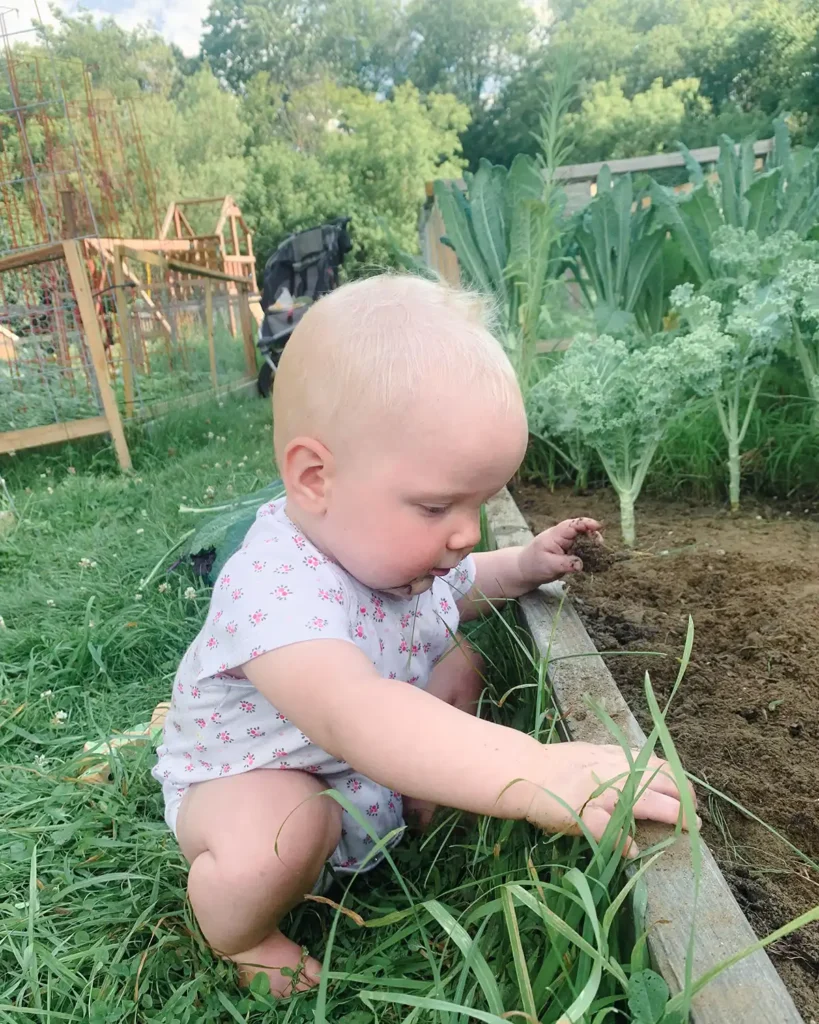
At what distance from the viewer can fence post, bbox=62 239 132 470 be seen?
4.10m

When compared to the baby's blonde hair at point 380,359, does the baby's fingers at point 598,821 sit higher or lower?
lower

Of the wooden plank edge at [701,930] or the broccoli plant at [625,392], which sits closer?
the wooden plank edge at [701,930]

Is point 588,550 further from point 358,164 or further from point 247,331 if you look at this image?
point 358,164

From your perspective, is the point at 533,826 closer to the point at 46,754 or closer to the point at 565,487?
the point at 46,754

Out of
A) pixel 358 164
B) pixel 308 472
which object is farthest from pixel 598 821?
pixel 358 164

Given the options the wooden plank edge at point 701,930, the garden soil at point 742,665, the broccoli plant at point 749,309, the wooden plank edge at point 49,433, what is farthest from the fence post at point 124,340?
the wooden plank edge at point 701,930

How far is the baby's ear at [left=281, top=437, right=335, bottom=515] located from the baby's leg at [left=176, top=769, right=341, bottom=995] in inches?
15.2

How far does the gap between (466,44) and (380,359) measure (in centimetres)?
3636

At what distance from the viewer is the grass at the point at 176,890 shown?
798 millimetres

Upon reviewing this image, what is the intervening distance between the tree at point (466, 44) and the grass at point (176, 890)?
1214 inches

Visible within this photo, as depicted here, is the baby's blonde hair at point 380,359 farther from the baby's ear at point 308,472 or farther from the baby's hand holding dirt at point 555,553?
the baby's hand holding dirt at point 555,553

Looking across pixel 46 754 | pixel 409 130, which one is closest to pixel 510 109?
pixel 409 130

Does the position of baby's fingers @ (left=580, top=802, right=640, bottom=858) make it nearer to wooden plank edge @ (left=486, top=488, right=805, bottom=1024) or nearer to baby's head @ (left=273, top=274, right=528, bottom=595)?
wooden plank edge @ (left=486, top=488, right=805, bottom=1024)

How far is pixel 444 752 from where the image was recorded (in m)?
0.88
